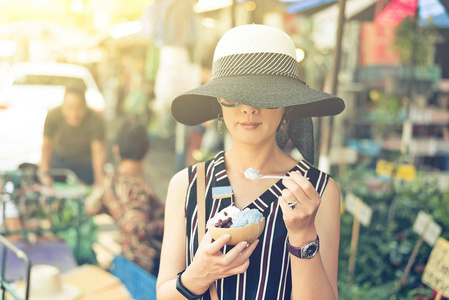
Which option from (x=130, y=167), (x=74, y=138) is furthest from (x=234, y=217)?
(x=74, y=138)

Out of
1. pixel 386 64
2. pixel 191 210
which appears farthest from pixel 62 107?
pixel 386 64

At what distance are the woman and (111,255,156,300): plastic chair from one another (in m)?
0.79

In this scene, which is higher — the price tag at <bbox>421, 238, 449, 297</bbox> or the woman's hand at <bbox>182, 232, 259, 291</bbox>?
the woman's hand at <bbox>182, 232, 259, 291</bbox>

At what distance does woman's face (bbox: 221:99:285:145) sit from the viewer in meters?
1.45

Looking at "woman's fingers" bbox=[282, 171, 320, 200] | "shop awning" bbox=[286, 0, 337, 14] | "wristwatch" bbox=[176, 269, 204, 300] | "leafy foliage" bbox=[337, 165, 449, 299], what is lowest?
"leafy foliage" bbox=[337, 165, 449, 299]

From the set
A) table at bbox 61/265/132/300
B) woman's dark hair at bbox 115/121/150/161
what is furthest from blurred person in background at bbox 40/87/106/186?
table at bbox 61/265/132/300

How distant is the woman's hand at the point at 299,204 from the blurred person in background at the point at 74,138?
3.80 m

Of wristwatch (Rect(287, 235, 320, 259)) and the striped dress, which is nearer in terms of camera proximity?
wristwatch (Rect(287, 235, 320, 259))

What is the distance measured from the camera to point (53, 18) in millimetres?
23328

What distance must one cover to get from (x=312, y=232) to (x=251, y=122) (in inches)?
15.3

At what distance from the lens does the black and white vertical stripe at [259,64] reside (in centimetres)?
147

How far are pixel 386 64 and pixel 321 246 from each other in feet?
22.8

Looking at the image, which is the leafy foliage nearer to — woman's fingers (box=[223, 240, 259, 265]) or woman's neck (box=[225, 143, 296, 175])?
woman's neck (box=[225, 143, 296, 175])

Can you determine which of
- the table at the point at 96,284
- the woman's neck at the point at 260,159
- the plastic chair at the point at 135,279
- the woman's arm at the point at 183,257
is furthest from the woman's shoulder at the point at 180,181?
the table at the point at 96,284
